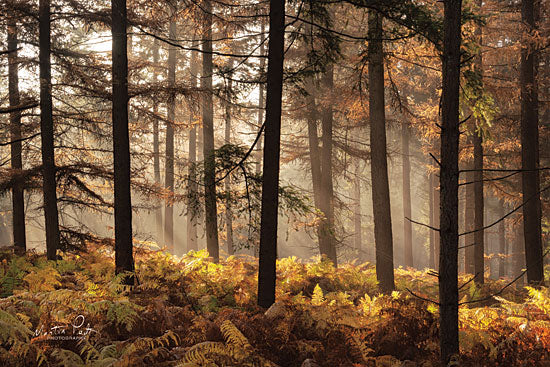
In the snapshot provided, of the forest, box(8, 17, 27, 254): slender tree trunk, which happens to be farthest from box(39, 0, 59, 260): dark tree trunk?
box(8, 17, 27, 254): slender tree trunk

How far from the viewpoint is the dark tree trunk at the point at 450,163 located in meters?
4.54

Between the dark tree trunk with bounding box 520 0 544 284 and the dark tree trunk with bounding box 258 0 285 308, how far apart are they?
8261 mm

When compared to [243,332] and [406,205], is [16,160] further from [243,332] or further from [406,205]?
[406,205]

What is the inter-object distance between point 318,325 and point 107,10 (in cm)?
818

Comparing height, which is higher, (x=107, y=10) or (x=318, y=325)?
(x=107, y=10)

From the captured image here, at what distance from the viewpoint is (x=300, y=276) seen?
424 inches

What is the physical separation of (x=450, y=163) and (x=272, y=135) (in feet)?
9.87

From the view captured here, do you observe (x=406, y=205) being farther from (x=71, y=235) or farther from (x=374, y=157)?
(x=71, y=235)

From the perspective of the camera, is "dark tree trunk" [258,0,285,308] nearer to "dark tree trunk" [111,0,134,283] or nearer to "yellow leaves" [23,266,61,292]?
"dark tree trunk" [111,0,134,283]

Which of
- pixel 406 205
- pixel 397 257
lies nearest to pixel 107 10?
pixel 406 205

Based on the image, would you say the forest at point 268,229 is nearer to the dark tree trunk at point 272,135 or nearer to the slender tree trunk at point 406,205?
the dark tree trunk at point 272,135

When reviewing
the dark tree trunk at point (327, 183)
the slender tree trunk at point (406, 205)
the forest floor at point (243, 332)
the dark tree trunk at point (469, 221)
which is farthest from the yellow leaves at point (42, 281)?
the slender tree trunk at point (406, 205)

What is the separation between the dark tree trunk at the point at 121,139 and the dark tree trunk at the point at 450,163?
6.07 metres

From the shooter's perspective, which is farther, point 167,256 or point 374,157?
point 167,256
